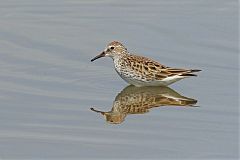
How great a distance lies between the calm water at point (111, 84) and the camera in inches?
428

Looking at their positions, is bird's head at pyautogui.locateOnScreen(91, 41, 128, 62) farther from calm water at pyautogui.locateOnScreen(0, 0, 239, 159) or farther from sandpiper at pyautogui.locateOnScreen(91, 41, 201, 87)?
calm water at pyautogui.locateOnScreen(0, 0, 239, 159)

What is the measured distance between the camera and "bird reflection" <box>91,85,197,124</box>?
12130 mm

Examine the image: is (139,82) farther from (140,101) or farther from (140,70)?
(140,101)

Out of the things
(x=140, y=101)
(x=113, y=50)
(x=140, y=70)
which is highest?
(x=113, y=50)

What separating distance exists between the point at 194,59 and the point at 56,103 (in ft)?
9.95

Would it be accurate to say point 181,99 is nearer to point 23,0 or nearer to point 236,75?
point 236,75

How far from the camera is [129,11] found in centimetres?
1728

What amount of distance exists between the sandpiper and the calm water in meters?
0.17

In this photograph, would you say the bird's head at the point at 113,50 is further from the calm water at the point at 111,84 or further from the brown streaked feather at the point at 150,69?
the calm water at the point at 111,84

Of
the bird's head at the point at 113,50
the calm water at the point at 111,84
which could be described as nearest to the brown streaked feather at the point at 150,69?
the bird's head at the point at 113,50

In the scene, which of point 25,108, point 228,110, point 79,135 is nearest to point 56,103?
point 25,108

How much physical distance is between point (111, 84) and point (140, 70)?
0.52 m

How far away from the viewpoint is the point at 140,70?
45.7ft

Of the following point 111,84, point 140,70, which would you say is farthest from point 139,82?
point 111,84
